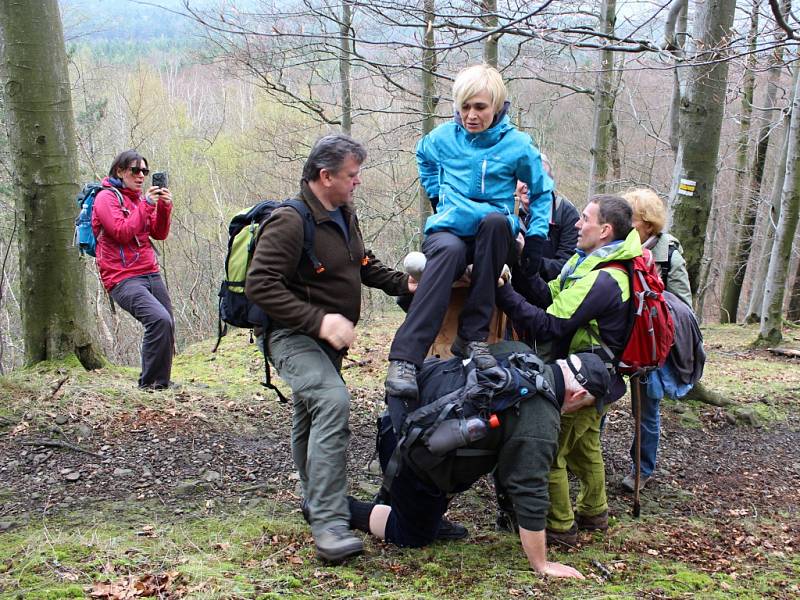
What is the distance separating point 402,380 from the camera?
326 centimetres

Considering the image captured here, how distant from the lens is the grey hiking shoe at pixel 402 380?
3238 millimetres

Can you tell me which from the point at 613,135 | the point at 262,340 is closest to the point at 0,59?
the point at 262,340

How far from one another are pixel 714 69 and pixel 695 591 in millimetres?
4907

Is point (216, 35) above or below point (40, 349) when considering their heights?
above

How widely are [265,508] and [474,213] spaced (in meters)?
2.28

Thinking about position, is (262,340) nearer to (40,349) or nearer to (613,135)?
(40,349)

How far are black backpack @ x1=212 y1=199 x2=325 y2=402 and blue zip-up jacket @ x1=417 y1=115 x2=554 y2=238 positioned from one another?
2.51 feet

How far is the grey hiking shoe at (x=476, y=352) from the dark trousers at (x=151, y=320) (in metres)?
3.28

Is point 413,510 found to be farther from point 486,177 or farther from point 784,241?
point 784,241

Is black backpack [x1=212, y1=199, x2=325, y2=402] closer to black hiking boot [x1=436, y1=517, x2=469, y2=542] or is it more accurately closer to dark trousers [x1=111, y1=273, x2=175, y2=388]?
black hiking boot [x1=436, y1=517, x2=469, y2=542]

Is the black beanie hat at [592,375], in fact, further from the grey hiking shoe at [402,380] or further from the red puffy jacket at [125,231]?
the red puffy jacket at [125,231]

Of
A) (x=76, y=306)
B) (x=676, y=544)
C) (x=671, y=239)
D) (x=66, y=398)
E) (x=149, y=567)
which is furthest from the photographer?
(x=76, y=306)

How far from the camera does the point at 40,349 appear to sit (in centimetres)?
593

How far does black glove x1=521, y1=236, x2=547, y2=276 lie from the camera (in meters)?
3.81
